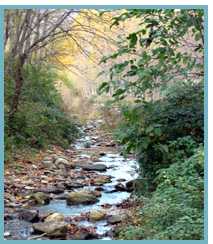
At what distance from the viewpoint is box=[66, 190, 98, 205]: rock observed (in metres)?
4.63

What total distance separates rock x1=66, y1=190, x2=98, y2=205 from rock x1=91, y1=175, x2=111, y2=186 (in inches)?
15.5

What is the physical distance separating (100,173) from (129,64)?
1701 mm

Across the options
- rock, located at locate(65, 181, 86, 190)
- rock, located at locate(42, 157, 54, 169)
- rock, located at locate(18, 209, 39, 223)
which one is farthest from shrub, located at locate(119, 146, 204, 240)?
rock, located at locate(42, 157, 54, 169)

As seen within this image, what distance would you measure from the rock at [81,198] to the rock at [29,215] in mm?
380

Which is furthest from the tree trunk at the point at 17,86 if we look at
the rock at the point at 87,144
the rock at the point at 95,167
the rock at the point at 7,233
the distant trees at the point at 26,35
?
the rock at the point at 7,233

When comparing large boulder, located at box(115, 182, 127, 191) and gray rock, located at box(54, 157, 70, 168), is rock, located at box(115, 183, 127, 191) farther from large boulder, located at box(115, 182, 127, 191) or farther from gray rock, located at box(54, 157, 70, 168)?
gray rock, located at box(54, 157, 70, 168)

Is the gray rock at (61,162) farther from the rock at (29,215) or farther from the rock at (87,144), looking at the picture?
the rock at (29,215)

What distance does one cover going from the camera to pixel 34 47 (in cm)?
506

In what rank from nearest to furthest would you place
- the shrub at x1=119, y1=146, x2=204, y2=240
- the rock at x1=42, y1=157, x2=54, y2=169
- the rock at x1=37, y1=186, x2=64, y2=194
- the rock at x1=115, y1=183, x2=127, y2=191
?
1. the shrub at x1=119, y1=146, x2=204, y2=240
2. the rock at x1=37, y1=186, x2=64, y2=194
3. the rock at x1=115, y1=183, x2=127, y2=191
4. the rock at x1=42, y1=157, x2=54, y2=169

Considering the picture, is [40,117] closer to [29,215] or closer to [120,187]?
[120,187]

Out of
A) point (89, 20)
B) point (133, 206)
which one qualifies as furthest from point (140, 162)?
point (89, 20)

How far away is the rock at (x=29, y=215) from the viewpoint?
4.21 meters

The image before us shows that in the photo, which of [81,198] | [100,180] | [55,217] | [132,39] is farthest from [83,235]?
[100,180]
